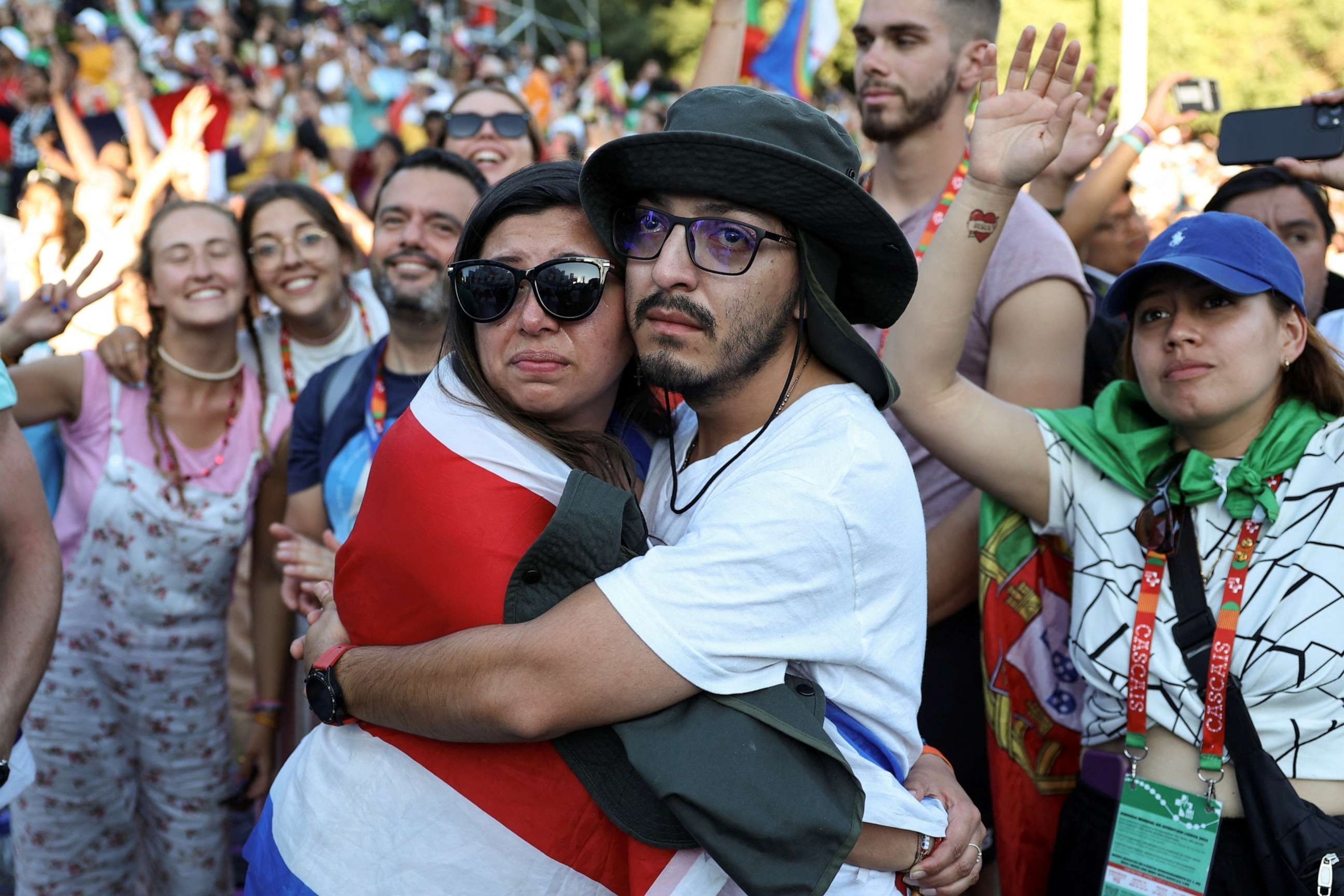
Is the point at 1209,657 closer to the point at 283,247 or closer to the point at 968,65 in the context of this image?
the point at 968,65

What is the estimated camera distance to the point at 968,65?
3600mm

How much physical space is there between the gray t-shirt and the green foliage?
2100cm

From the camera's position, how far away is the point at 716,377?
202 centimetres

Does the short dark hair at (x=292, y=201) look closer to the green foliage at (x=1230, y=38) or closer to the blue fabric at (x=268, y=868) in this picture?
the blue fabric at (x=268, y=868)

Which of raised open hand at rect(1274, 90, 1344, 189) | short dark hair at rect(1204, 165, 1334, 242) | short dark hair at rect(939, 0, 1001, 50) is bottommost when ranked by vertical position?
raised open hand at rect(1274, 90, 1344, 189)

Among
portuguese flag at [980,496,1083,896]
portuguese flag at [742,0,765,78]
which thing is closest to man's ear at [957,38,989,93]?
portuguese flag at [980,496,1083,896]

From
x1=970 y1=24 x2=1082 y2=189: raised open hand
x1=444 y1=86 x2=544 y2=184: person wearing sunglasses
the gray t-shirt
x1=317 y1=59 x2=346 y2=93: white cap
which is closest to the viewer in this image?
x1=970 y1=24 x2=1082 y2=189: raised open hand

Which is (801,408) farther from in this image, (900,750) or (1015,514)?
(1015,514)

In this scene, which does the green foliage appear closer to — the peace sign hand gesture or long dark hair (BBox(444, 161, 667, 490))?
the peace sign hand gesture

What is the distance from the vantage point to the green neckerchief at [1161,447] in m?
2.54

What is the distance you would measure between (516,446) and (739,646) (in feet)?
1.68

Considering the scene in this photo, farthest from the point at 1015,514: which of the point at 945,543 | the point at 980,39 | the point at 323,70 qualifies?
the point at 323,70

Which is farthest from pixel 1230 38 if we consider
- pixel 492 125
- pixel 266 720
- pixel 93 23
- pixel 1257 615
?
pixel 266 720

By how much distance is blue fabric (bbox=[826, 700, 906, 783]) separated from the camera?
1.87 meters
